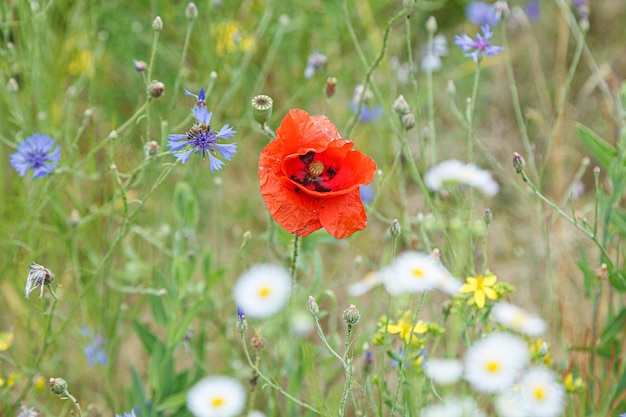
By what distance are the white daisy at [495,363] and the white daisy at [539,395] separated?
21 millimetres

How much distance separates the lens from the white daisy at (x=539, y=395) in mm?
941

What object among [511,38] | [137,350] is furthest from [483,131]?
[137,350]

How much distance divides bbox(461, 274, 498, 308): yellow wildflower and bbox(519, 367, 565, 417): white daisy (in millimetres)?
111

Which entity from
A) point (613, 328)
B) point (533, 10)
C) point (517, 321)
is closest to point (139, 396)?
point (517, 321)

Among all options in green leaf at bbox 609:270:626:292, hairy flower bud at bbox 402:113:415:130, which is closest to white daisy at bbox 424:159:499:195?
hairy flower bud at bbox 402:113:415:130

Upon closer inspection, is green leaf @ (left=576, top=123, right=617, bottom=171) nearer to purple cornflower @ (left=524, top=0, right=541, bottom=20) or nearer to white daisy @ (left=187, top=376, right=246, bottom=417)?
white daisy @ (left=187, top=376, right=246, bottom=417)

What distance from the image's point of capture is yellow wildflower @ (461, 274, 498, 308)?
3.23ft

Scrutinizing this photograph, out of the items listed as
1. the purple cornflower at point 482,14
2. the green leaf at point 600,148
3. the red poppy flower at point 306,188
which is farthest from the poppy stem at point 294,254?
the purple cornflower at point 482,14

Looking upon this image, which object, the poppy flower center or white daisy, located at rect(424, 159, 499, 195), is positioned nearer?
the poppy flower center

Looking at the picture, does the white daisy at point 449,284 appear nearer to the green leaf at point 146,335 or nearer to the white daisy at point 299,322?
the white daisy at point 299,322

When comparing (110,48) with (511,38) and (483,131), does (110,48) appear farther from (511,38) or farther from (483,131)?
(511,38)

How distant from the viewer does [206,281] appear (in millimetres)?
1291

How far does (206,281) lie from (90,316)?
47cm

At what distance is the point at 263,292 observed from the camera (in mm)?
1110
